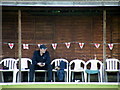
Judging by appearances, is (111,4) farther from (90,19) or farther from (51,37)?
(51,37)

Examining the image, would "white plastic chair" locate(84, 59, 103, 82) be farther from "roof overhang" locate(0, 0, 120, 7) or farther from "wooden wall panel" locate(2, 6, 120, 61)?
"roof overhang" locate(0, 0, 120, 7)

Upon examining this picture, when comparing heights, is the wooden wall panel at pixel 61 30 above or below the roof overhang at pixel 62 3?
below

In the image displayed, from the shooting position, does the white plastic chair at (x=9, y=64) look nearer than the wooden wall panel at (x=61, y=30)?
Yes

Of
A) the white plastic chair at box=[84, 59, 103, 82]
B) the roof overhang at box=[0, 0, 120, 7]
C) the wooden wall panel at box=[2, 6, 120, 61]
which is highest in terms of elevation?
the roof overhang at box=[0, 0, 120, 7]

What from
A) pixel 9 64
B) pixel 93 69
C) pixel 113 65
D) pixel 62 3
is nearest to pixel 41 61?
pixel 9 64

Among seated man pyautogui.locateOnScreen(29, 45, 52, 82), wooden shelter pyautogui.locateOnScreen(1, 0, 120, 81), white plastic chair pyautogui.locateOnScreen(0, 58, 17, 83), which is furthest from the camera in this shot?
Result: wooden shelter pyautogui.locateOnScreen(1, 0, 120, 81)

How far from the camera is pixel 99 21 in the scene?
29.1 feet

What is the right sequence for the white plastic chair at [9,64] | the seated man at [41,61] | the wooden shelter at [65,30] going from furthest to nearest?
1. the wooden shelter at [65,30]
2. the white plastic chair at [9,64]
3. the seated man at [41,61]

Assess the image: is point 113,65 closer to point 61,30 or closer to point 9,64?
point 61,30

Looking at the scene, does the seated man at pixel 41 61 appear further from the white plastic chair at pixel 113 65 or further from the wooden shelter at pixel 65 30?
the white plastic chair at pixel 113 65

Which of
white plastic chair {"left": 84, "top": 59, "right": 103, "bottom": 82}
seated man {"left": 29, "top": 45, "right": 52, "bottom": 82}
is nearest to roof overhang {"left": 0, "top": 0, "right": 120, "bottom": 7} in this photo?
seated man {"left": 29, "top": 45, "right": 52, "bottom": 82}

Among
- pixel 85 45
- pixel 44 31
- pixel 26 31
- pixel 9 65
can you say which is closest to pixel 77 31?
pixel 85 45

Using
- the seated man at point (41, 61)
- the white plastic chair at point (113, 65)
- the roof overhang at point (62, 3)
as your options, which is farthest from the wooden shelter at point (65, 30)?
the seated man at point (41, 61)

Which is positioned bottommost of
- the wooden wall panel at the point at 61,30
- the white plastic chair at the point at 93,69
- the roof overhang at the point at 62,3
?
the white plastic chair at the point at 93,69
